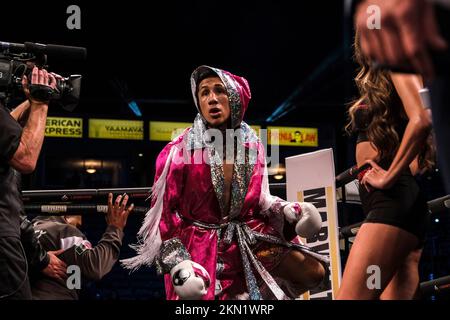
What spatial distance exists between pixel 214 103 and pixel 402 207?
100cm

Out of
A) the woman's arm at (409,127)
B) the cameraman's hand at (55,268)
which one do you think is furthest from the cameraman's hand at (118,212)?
the woman's arm at (409,127)

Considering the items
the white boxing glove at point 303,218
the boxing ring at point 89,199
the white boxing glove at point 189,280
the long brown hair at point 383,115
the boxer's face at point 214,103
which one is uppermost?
the boxer's face at point 214,103

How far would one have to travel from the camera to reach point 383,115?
1717 mm

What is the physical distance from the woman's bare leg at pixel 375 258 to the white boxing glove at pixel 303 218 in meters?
0.64

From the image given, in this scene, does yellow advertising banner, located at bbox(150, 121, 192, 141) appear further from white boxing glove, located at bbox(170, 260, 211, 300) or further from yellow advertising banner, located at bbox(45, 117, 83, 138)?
white boxing glove, located at bbox(170, 260, 211, 300)

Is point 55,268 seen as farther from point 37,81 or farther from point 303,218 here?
point 303,218

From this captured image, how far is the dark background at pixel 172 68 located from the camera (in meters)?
7.32

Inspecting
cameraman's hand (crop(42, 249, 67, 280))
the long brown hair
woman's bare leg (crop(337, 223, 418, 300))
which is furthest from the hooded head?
woman's bare leg (crop(337, 223, 418, 300))

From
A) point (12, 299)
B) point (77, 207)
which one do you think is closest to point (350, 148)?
point (77, 207)

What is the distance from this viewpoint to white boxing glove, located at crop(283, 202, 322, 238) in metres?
2.27

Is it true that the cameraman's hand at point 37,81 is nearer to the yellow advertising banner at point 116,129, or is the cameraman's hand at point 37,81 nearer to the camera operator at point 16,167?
the camera operator at point 16,167

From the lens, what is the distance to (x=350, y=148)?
14.8 metres

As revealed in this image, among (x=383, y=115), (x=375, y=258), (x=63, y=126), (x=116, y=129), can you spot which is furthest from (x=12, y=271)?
(x=116, y=129)

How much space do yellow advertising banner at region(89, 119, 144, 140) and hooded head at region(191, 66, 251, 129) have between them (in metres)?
14.4
